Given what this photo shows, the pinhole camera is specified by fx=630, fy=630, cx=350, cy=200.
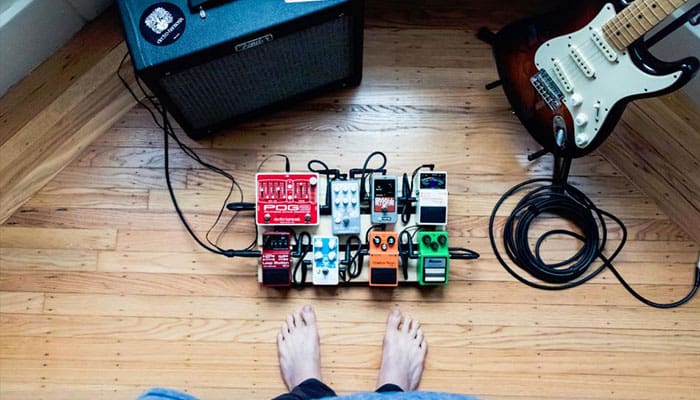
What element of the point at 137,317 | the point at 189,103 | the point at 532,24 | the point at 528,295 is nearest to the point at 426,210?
the point at 528,295

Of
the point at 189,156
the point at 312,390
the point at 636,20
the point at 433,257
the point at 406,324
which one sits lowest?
the point at 312,390

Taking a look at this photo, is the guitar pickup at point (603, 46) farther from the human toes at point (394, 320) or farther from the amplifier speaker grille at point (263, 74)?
the human toes at point (394, 320)

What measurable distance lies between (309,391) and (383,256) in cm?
36

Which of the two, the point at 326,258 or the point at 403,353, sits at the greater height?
the point at 326,258

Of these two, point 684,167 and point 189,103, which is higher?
point 189,103

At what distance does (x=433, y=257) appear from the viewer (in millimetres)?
1524

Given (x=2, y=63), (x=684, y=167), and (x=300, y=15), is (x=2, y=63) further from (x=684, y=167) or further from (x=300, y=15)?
(x=684, y=167)

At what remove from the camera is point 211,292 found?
1619 mm

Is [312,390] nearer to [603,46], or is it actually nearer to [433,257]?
[433,257]

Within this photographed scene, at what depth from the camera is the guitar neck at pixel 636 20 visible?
1249 millimetres

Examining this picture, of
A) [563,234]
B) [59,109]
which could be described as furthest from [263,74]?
[563,234]

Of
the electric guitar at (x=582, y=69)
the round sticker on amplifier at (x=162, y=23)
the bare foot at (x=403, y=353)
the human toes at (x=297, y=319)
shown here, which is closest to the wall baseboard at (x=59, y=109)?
the round sticker on amplifier at (x=162, y=23)

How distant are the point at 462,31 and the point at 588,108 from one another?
47 cm

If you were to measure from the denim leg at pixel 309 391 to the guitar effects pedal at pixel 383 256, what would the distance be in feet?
0.95
